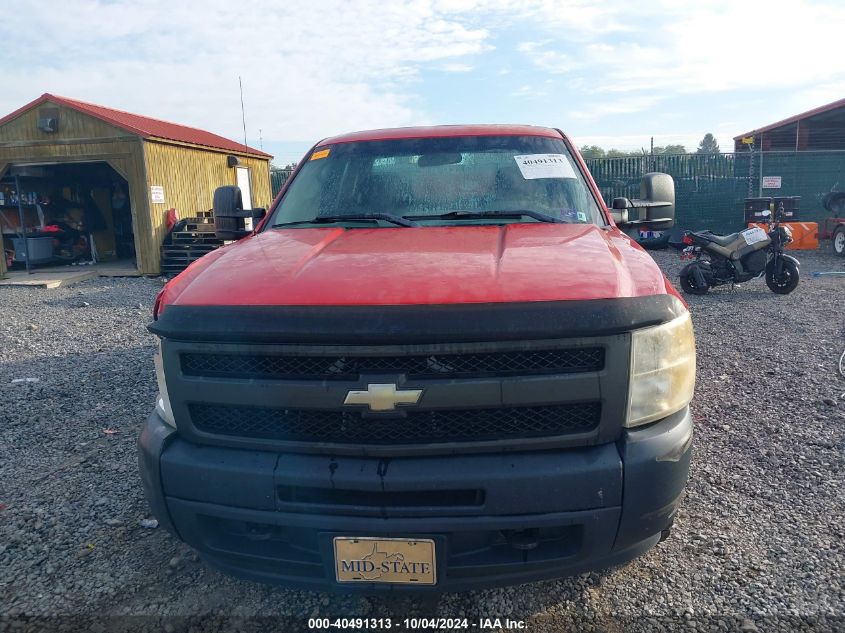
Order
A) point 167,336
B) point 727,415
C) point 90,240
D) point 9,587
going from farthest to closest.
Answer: point 90,240 → point 727,415 → point 9,587 → point 167,336

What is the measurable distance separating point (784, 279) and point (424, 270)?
916cm

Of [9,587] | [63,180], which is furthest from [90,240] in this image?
[9,587]

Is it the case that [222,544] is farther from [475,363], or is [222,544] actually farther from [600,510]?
[600,510]

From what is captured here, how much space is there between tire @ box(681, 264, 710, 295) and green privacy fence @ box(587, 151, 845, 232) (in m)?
7.52

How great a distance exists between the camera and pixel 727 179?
17219mm

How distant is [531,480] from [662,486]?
468mm

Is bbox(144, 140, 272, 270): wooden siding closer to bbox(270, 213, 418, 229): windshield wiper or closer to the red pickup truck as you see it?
bbox(270, 213, 418, 229): windshield wiper

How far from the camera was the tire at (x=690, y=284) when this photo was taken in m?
9.76

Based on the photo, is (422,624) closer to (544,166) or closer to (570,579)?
(570,579)

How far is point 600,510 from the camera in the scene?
203 centimetres

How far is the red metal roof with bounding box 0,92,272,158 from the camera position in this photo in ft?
49.1

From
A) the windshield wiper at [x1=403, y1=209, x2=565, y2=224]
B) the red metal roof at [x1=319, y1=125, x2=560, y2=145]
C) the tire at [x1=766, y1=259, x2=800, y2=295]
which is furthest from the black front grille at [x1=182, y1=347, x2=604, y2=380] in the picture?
the tire at [x1=766, y1=259, x2=800, y2=295]

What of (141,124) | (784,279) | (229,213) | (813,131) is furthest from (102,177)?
(813,131)

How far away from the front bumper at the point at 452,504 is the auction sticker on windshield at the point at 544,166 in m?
1.71
